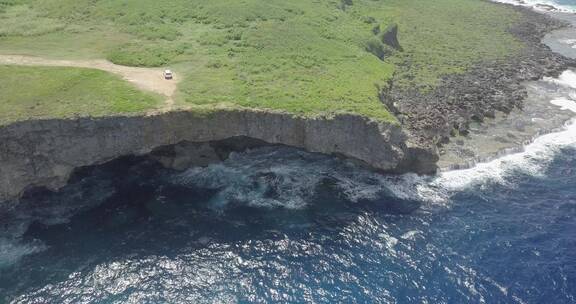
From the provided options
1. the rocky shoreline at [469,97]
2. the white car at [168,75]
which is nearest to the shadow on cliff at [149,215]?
the white car at [168,75]

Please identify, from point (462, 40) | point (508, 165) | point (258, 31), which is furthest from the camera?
point (462, 40)

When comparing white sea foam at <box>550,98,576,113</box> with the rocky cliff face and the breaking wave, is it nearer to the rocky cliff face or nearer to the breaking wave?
the breaking wave

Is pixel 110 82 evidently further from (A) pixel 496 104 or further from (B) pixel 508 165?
(A) pixel 496 104

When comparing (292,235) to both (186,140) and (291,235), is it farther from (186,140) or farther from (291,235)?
Result: (186,140)

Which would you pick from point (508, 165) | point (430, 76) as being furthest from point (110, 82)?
point (430, 76)

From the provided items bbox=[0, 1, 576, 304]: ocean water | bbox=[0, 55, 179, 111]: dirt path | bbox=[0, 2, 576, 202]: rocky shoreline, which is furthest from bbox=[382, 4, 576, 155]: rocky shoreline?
bbox=[0, 55, 179, 111]: dirt path

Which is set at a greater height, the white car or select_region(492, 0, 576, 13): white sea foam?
the white car
